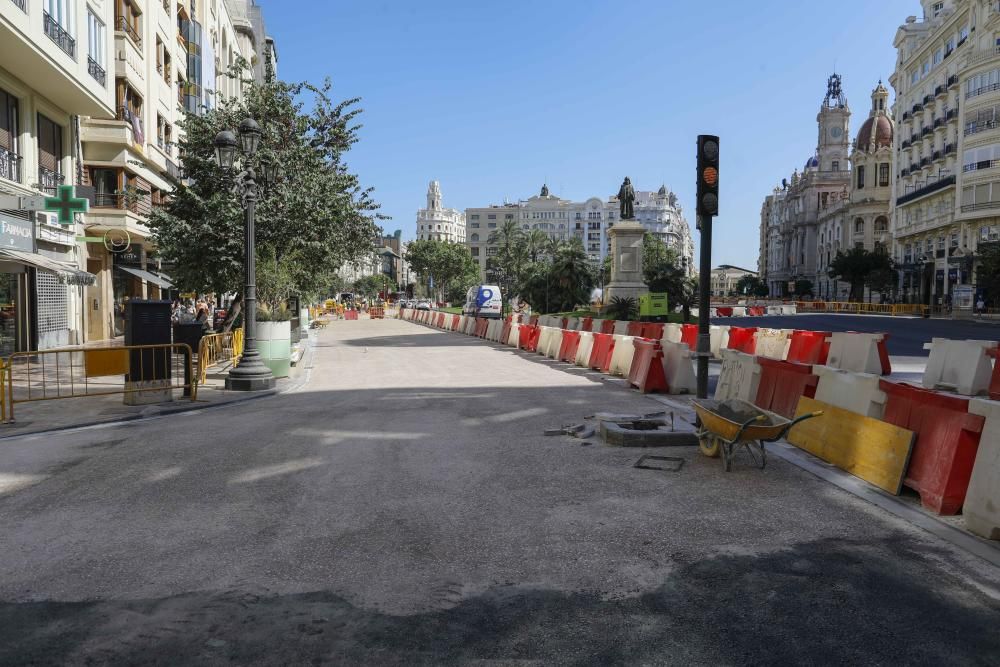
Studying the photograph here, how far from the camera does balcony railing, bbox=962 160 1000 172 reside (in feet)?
180

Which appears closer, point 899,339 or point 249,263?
point 249,263

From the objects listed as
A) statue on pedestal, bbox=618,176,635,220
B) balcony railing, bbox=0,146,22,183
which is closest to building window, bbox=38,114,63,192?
balcony railing, bbox=0,146,22,183

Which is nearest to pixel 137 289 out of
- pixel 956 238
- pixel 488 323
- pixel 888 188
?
pixel 488 323

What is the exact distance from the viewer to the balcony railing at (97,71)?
842 inches

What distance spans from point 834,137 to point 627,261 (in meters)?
117

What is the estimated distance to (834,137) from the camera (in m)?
137

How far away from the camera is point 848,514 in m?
5.96

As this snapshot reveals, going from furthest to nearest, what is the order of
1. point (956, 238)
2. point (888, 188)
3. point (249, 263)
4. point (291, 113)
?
point (888, 188) → point (956, 238) → point (291, 113) → point (249, 263)

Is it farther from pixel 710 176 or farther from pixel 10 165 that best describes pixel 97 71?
pixel 710 176

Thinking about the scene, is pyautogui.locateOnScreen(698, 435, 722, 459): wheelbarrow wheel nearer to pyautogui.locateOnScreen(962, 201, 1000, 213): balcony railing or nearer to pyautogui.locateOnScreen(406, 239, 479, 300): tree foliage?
pyautogui.locateOnScreen(962, 201, 1000, 213): balcony railing

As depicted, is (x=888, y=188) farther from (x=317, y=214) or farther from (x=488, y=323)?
(x=317, y=214)

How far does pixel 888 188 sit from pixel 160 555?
109 m

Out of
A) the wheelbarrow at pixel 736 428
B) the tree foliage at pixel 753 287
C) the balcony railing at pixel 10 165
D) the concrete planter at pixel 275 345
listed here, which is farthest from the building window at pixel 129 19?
the tree foliage at pixel 753 287

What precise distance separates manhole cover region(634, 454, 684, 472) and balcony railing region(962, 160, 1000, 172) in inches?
2370
